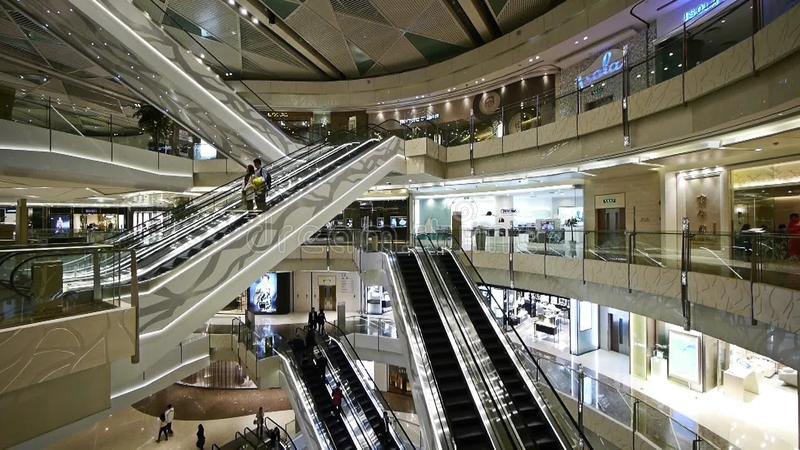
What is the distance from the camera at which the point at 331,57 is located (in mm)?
18391

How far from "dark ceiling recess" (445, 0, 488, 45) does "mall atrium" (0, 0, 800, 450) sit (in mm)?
177

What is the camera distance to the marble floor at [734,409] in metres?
7.97

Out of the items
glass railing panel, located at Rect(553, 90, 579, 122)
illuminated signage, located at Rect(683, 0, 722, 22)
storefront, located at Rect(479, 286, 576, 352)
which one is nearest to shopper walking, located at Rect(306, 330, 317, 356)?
storefront, located at Rect(479, 286, 576, 352)

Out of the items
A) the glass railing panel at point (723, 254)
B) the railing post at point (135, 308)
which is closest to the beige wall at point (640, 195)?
the glass railing panel at point (723, 254)

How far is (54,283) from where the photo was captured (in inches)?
145

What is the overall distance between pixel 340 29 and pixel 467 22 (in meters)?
5.25

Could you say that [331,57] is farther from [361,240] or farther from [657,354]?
[657,354]

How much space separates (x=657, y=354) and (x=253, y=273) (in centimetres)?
1202

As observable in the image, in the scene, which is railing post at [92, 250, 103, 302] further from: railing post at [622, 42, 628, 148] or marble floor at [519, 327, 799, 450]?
marble floor at [519, 327, 799, 450]

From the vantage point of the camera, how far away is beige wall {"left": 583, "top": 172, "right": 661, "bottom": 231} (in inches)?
443

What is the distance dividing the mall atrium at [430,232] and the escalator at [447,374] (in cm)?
5

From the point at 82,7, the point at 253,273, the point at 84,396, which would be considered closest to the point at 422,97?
the point at 82,7

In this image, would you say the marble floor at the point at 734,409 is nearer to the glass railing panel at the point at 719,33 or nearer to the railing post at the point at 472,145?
the glass railing panel at the point at 719,33

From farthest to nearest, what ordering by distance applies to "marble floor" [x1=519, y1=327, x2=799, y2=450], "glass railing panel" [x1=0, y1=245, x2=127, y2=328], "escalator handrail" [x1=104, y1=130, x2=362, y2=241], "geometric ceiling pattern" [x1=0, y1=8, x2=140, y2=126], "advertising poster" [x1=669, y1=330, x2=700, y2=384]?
"advertising poster" [x1=669, y1=330, x2=700, y2=384], "geometric ceiling pattern" [x1=0, y1=8, x2=140, y2=126], "marble floor" [x1=519, y1=327, x2=799, y2=450], "escalator handrail" [x1=104, y1=130, x2=362, y2=241], "glass railing panel" [x1=0, y1=245, x2=127, y2=328]
